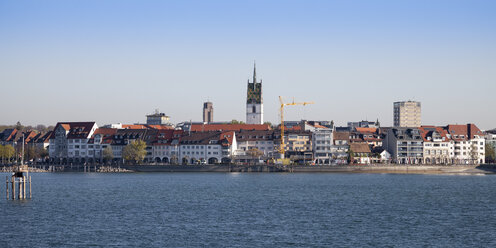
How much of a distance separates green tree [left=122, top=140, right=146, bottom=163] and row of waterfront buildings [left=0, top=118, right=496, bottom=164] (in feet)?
23.4

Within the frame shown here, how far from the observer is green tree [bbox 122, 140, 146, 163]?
15475 centimetres

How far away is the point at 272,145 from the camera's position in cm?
16462

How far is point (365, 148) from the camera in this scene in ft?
525

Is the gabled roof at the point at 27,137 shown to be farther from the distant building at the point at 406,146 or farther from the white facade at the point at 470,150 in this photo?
the white facade at the point at 470,150

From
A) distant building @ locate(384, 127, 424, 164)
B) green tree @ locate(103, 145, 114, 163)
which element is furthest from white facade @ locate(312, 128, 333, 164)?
green tree @ locate(103, 145, 114, 163)

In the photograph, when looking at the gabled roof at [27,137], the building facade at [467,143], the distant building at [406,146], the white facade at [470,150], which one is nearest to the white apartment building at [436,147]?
the distant building at [406,146]

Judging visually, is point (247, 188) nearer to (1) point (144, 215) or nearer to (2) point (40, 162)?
(1) point (144, 215)

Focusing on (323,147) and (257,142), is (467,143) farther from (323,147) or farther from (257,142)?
(257,142)

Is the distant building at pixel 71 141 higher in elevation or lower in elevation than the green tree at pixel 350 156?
higher

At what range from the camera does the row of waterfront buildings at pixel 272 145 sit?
160m

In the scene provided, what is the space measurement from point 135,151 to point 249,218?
98.7m

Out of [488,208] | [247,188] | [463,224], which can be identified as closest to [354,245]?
[463,224]

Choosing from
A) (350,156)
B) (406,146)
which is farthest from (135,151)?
(406,146)

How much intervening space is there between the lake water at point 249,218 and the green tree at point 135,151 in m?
62.3
